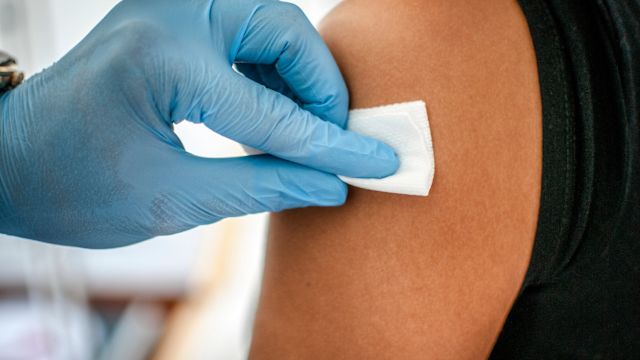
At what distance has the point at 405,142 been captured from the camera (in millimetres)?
721

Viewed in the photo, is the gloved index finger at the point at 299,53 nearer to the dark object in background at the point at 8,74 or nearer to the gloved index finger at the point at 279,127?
the gloved index finger at the point at 279,127

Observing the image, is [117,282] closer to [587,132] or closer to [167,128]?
[167,128]

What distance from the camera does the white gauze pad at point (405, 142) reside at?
26.5 inches

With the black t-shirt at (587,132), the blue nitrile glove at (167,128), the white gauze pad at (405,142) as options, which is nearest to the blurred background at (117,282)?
the blue nitrile glove at (167,128)

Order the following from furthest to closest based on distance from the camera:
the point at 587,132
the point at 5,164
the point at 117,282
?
the point at 117,282 → the point at 5,164 → the point at 587,132

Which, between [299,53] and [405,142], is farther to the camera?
[299,53]

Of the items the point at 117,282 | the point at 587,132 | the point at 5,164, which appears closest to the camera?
the point at 587,132

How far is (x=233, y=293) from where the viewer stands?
8.02 ft

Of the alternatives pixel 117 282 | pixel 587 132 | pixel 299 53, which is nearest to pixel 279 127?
pixel 299 53

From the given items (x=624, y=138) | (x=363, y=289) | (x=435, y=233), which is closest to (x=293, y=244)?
(x=363, y=289)

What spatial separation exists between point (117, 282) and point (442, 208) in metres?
2.63

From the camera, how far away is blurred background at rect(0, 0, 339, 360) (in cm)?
234

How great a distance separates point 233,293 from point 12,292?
127 centimetres

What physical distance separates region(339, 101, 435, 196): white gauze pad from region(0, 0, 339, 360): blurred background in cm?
155
